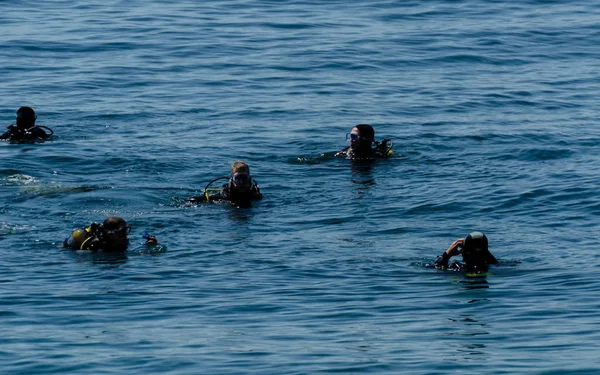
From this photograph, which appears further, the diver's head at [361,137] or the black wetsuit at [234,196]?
Answer: the diver's head at [361,137]

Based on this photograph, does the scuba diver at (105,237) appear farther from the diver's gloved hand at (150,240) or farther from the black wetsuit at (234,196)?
the black wetsuit at (234,196)

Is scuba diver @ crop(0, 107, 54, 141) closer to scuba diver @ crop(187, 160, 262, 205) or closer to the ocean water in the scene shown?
the ocean water

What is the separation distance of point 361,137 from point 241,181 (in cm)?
431

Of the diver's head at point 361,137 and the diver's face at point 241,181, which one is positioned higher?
the diver's head at point 361,137

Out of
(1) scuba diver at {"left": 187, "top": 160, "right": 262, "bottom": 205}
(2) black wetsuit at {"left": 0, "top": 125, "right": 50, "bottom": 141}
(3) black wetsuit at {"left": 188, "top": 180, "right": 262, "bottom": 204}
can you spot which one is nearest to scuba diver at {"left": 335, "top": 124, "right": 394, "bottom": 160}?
(1) scuba diver at {"left": 187, "top": 160, "right": 262, "bottom": 205}

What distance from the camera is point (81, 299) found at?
15383mm

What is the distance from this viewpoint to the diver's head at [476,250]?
53.6 ft

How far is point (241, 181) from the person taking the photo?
810 inches

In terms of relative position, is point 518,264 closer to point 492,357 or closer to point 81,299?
point 492,357

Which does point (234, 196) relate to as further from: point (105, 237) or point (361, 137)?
Result: point (361, 137)

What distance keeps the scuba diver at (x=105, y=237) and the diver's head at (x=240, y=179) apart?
2.95 m

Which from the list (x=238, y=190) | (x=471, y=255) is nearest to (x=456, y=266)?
(x=471, y=255)

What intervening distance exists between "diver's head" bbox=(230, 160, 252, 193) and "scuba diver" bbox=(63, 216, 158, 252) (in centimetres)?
295

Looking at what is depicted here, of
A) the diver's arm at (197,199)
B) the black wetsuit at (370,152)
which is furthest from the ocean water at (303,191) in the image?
the black wetsuit at (370,152)
